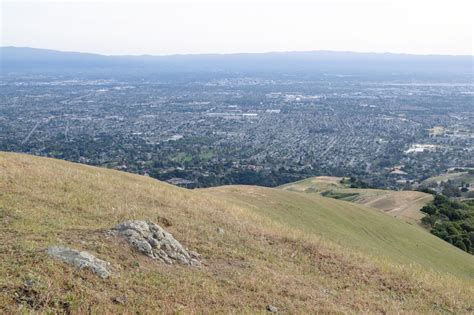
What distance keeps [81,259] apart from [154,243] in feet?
8.95

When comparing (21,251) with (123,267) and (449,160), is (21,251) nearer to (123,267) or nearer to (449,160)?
(123,267)

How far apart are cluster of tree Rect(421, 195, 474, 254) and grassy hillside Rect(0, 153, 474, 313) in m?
20.7

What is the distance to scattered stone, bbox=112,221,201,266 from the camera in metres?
12.6

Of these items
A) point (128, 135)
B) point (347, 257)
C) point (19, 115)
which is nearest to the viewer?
point (347, 257)

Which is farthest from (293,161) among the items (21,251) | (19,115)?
(21,251)

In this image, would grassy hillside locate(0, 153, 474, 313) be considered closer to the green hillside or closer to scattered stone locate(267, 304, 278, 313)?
scattered stone locate(267, 304, 278, 313)

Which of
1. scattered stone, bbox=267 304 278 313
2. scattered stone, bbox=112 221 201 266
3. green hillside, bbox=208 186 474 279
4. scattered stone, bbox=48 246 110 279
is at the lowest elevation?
green hillside, bbox=208 186 474 279

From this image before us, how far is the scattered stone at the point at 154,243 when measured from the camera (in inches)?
495

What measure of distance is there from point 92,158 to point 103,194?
327 feet

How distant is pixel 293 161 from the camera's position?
130 m

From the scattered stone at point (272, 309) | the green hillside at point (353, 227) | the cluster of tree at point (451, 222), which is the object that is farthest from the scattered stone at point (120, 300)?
the cluster of tree at point (451, 222)

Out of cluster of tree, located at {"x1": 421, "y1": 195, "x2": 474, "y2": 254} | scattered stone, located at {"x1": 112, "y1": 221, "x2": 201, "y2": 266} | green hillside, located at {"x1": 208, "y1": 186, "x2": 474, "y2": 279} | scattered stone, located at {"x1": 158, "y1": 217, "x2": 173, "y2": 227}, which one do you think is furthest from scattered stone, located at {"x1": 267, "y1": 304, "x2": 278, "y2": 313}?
cluster of tree, located at {"x1": 421, "y1": 195, "x2": 474, "y2": 254}

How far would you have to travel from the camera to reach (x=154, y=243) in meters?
13.0

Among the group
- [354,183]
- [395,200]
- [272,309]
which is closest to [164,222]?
[272,309]
